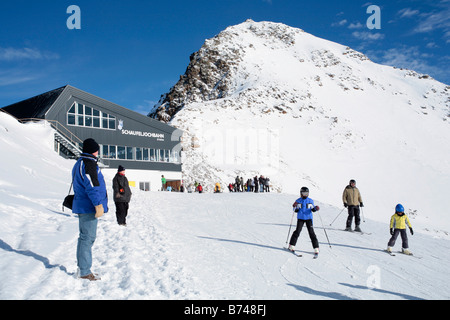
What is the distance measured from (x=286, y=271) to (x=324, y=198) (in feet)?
103

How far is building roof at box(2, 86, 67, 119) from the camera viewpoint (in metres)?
28.7

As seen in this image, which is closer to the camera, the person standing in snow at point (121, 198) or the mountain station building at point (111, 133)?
the person standing in snow at point (121, 198)

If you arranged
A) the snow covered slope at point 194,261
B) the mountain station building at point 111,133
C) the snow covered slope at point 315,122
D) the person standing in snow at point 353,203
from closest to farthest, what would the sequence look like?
the snow covered slope at point 194,261, the person standing in snow at point 353,203, the mountain station building at point 111,133, the snow covered slope at point 315,122

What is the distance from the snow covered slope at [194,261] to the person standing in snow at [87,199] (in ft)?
1.34

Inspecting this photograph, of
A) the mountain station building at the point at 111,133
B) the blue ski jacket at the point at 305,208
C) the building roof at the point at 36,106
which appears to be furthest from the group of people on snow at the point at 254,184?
the blue ski jacket at the point at 305,208

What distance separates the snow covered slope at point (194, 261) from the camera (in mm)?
4781

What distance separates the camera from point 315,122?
201ft

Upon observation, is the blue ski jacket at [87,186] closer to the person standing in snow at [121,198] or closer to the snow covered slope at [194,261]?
the snow covered slope at [194,261]

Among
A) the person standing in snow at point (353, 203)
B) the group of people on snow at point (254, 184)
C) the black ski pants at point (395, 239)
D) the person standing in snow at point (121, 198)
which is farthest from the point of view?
the group of people on snow at point (254, 184)

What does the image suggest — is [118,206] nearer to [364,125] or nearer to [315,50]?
[364,125]

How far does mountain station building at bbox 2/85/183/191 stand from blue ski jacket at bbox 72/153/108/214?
24.8 m

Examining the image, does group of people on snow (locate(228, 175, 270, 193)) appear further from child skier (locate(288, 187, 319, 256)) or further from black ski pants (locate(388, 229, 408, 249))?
child skier (locate(288, 187, 319, 256))

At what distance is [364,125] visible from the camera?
2413 inches
